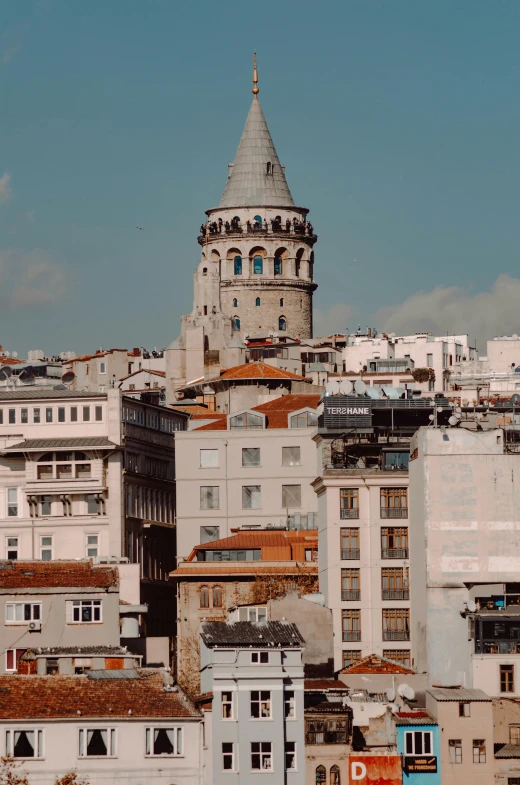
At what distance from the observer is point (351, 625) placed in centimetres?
9744

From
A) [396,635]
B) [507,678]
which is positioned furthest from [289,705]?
[396,635]

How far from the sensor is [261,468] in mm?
118875

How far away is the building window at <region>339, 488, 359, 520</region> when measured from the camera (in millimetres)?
98812

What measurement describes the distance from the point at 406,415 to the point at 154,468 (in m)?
21.7

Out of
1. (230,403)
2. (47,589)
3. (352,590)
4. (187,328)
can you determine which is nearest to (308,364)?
(187,328)

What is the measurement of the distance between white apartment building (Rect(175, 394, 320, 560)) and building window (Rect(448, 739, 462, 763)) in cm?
3700

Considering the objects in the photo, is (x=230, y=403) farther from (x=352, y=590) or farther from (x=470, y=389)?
(x=352, y=590)

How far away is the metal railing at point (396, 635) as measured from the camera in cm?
9731

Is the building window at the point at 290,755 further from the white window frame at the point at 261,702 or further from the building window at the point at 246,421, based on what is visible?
the building window at the point at 246,421

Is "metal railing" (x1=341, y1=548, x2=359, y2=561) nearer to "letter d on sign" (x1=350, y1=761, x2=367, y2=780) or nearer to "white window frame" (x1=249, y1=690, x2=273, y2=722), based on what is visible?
"letter d on sign" (x1=350, y1=761, x2=367, y2=780)

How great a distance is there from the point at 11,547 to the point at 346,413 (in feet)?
76.0

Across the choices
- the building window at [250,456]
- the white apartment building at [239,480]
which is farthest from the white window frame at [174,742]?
the building window at [250,456]

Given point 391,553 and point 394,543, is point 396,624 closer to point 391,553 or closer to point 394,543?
point 391,553

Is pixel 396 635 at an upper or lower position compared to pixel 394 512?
lower
